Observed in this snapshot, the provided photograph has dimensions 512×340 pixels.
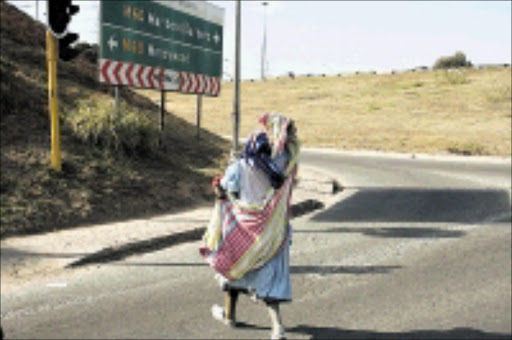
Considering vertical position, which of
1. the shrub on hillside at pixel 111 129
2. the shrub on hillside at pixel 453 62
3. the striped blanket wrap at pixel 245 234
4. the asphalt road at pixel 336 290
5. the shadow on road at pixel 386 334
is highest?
the shrub on hillside at pixel 453 62

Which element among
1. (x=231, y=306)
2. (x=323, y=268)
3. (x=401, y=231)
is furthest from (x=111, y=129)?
(x=231, y=306)

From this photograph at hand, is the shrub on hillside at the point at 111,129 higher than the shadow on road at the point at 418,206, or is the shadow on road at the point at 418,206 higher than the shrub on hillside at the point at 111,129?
the shrub on hillside at the point at 111,129

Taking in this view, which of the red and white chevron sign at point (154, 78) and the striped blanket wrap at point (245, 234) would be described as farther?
the red and white chevron sign at point (154, 78)

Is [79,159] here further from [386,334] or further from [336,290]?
[386,334]

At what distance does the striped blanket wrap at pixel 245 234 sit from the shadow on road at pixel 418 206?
5.73m

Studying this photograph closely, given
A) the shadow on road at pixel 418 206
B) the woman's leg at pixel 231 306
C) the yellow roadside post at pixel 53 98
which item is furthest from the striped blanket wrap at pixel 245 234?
the yellow roadside post at pixel 53 98

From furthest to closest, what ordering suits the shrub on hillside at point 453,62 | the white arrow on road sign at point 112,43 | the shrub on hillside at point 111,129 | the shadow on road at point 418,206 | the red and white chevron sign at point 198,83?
the shrub on hillside at point 453,62 < the red and white chevron sign at point 198,83 < the white arrow on road sign at point 112,43 < the shrub on hillside at point 111,129 < the shadow on road at point 418,206

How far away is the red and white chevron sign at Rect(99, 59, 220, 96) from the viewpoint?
1355cm

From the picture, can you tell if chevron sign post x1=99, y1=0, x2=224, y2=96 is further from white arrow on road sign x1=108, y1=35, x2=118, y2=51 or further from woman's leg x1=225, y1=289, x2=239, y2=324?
woman's leg x1=225, y1=289, x2=239, y2=324

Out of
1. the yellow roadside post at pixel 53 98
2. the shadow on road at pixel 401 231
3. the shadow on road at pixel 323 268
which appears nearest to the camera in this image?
the shadow on road at pixel 323 268

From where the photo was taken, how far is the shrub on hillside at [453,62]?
289 ft

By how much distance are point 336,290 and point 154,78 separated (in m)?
9.61

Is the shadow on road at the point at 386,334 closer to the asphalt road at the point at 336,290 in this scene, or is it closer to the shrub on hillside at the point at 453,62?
the asphalt road at the point at 336,290

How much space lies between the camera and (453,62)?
88.6m
